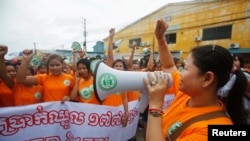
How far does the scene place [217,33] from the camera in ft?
61.7

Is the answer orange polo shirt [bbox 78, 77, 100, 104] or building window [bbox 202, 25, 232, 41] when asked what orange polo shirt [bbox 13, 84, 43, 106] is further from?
building window [bbox 202, 25, 232, 41]

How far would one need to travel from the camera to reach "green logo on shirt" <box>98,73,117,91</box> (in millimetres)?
1485

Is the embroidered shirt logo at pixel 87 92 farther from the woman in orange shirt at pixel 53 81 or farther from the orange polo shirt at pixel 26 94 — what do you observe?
the orange polo shirt at pixel 26 94

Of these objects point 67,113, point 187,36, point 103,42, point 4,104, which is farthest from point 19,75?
point 103,42

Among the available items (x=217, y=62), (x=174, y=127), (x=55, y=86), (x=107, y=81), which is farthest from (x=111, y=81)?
(x=55, y=86)

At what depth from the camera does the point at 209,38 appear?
63.5 ft

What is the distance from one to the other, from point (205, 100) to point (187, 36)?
69.4 ft

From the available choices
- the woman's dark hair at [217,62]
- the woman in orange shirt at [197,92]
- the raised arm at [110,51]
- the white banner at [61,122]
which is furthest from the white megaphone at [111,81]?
the raised arm at [110,51]

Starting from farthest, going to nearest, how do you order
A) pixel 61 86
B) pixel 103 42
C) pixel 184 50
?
1. pixel 103 42
2. pixel 184 50
3. pixel 61 86

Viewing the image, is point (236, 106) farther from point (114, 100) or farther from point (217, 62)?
point (114, 100)

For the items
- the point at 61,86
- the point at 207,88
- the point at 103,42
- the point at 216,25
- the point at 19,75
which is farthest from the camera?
the point at 103,42

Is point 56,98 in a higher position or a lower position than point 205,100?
lower

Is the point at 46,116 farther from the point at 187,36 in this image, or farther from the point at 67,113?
the point at 187,36

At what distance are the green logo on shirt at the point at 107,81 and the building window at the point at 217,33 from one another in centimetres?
1886
